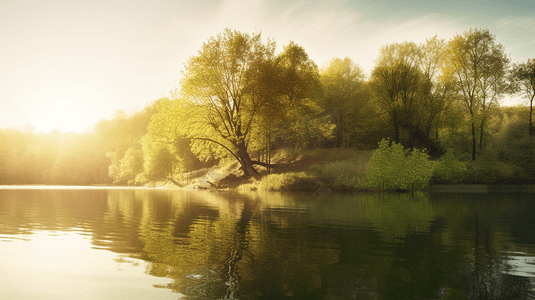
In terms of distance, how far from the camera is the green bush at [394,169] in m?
26.7

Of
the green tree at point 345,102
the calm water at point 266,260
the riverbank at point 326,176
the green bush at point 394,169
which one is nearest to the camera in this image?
the calm water at point 266,260

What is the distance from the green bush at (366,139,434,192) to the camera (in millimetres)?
26719

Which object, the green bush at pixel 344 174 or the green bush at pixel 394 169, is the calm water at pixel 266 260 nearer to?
the green bush at pixel 394 169

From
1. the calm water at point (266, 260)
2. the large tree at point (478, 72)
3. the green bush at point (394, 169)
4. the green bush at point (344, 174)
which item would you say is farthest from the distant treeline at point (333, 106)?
the calm water at point (266, 260)

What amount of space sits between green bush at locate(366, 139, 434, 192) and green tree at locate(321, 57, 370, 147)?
20.8 meters

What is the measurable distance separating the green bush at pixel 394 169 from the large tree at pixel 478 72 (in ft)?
61.8

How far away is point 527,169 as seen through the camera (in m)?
36.5

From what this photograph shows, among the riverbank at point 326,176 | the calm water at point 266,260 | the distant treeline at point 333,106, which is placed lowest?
the calm water at point 266,260

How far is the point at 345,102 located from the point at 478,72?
56.8 feet

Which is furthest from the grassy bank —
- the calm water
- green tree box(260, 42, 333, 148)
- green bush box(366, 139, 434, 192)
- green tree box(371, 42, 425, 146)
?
the calm water

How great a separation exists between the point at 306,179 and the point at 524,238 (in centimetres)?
2226

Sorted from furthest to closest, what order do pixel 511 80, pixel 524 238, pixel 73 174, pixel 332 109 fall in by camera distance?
pixel 73 174, pixel 332 109, pixel 511 80, pixel 524 238

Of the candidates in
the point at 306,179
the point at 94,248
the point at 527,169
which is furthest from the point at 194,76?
the point at 527,169

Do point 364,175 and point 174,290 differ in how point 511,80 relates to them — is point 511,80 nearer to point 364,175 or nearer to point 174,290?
point 364,175
